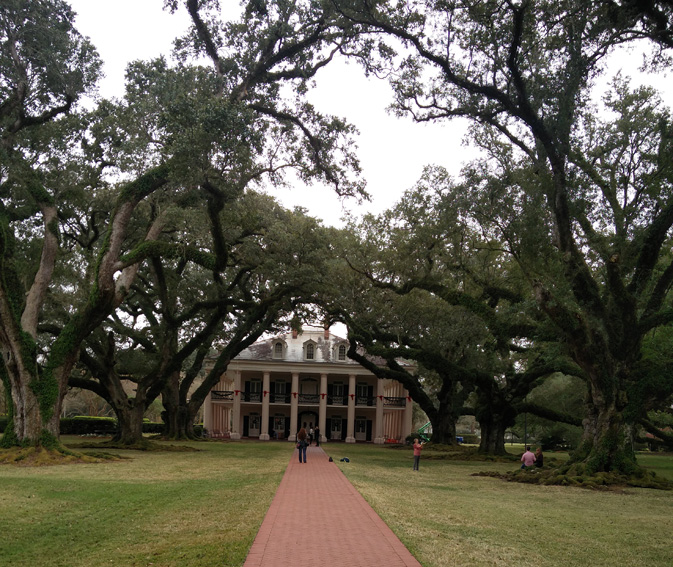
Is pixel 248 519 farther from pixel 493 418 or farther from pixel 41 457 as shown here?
pixel 493 418

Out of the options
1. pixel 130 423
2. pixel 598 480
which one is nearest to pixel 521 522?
pixel 598 480

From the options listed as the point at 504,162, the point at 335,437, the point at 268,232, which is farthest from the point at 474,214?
the point at 335,437

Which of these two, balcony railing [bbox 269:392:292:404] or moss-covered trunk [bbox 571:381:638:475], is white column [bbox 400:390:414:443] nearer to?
balcony railing [bbox 269:392:292:404]

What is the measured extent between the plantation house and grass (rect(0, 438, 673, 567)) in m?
28.7

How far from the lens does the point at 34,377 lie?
2006cm

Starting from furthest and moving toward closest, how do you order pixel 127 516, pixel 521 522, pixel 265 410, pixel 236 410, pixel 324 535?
pixel 236 410, pixel 265 410, pixel 521 522, pixel 127 516, pixel 324 535

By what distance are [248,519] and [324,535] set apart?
1534 millimetres

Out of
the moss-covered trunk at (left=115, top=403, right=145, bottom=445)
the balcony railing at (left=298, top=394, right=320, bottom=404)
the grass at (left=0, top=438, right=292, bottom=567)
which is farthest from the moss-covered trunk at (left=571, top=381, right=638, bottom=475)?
the balcony railing at (left=298, top=394, right=320, bottom=404)

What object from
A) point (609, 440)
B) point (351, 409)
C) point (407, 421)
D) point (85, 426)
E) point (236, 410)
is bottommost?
point (85, 426)

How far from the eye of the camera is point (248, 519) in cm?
933

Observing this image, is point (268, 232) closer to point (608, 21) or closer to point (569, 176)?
point (569, 176)

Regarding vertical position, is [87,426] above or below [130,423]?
below

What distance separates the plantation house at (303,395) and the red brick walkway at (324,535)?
3285cm

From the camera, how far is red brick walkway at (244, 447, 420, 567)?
22.9 feet
